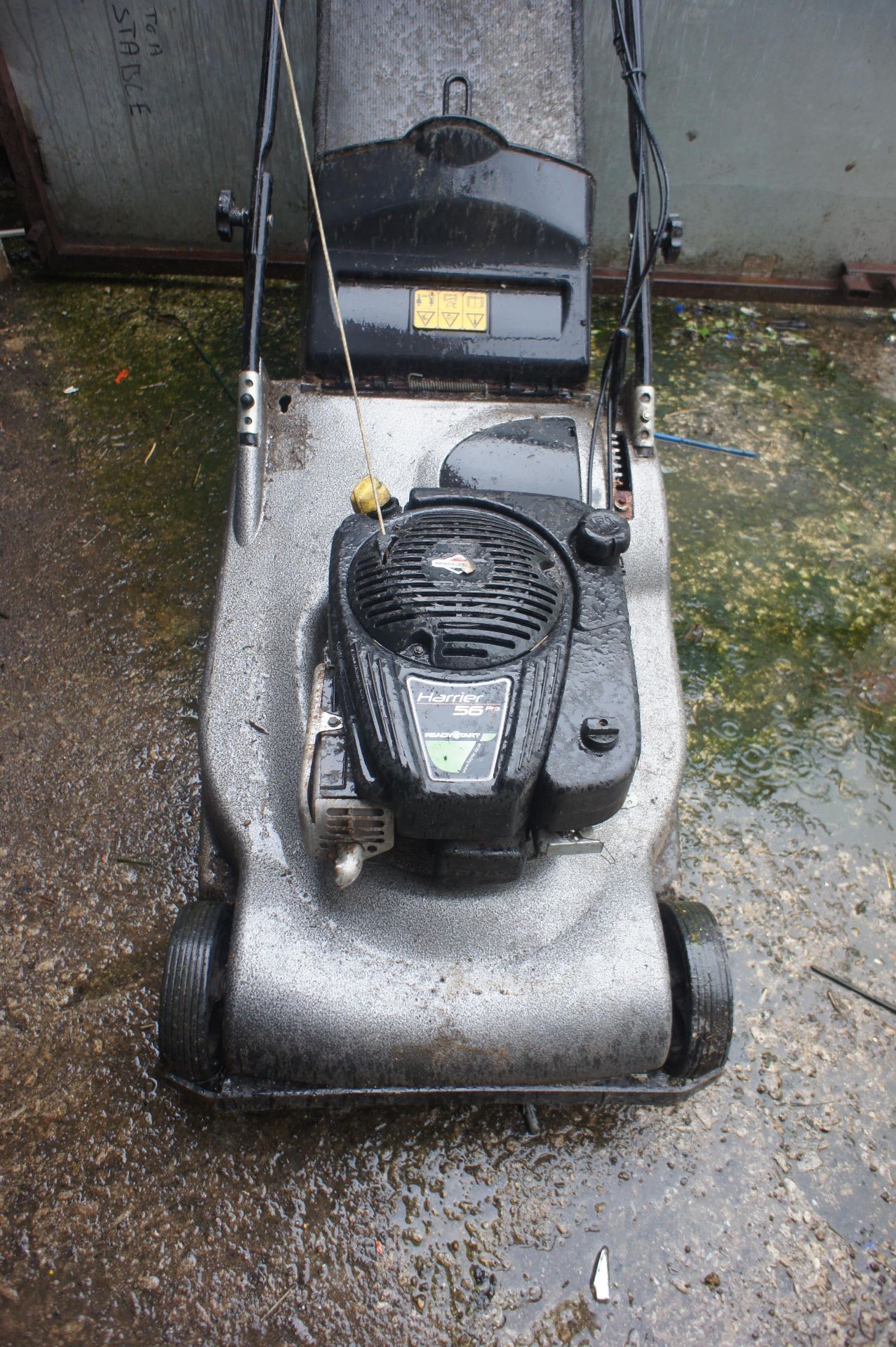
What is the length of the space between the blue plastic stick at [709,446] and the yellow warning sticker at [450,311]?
92 centimetres

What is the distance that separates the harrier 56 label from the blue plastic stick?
175 cm

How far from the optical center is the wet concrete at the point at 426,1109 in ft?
4.90

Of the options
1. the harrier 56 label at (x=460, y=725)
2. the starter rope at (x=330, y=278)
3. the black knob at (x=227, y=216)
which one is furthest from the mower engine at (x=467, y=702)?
the black knob at (x=227, y=216)

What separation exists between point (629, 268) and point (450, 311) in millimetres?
373

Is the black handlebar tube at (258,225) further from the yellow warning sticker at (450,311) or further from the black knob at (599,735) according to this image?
the black knob at (599,735)

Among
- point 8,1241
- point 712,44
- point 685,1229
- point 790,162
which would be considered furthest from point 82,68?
point 685,1229

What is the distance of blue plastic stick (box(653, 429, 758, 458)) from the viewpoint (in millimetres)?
2863

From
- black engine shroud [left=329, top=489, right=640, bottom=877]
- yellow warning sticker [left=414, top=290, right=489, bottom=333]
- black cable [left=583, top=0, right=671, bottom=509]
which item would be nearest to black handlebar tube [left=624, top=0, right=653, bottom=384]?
black cable [left=583, top=0, right=671, bottom=509]

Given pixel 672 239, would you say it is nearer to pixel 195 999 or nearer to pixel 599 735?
pixel 599 735

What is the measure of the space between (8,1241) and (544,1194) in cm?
81

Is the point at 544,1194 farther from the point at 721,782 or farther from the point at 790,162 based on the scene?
the point at 790,162

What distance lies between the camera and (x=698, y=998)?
4.94 ft

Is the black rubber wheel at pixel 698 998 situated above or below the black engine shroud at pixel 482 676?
below

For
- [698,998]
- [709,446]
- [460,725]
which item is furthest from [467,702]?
[709,446]
